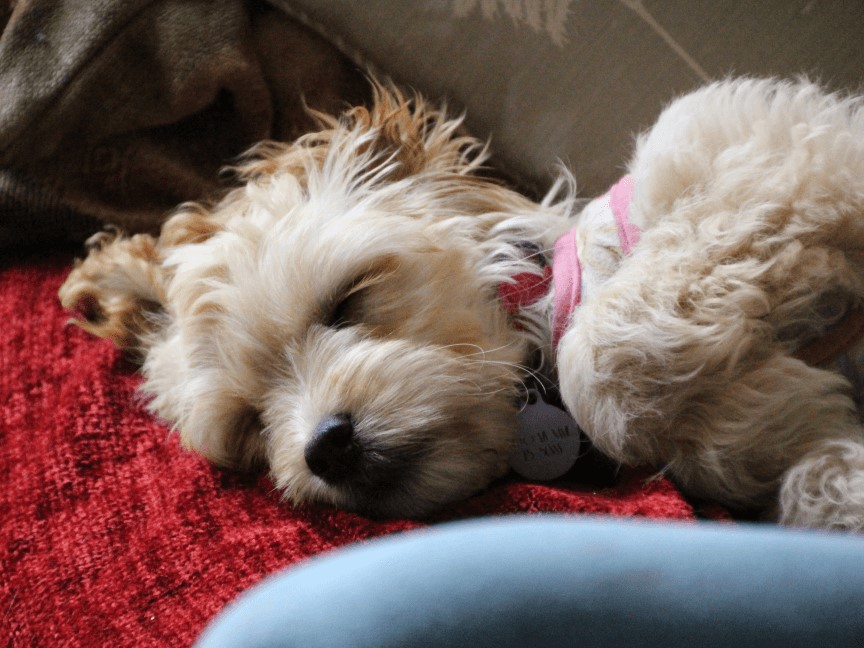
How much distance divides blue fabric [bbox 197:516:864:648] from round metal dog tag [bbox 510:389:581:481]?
60cm

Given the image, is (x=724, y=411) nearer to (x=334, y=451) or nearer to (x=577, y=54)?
(x=334, y=451)

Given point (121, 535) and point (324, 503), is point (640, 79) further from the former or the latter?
point (121, 535)

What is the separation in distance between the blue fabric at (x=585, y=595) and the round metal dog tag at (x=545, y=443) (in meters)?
0.60

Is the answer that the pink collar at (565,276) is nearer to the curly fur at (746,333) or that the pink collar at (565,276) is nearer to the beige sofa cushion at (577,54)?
the curly fur at (746,333)

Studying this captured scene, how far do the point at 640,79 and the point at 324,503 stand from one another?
98 centimetres

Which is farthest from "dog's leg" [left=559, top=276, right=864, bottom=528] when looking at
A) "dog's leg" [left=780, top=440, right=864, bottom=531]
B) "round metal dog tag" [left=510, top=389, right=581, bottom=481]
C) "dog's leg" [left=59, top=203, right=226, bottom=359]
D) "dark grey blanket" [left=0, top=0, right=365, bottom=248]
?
"dark grey blanket" [left=0, top=0, right=365, bottom=248]

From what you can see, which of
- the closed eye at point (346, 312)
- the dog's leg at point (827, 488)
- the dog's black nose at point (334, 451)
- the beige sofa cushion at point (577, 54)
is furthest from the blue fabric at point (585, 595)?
the beige sofa cushion at point (577, 54)

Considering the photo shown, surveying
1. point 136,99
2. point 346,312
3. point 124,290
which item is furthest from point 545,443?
point 136,99

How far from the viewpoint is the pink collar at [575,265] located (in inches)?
44.2

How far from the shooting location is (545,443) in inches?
45.4

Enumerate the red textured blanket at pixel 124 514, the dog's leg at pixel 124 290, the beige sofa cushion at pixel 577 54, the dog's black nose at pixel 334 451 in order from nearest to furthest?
the red textured blanket at pixel 124 514
the dog's black nose at pixel 334 451
the beige sofa cushion at pixel 577 54
the dog's leg at pixel 124 290

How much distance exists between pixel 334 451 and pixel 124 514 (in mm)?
358

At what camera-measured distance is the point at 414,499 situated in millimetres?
1103

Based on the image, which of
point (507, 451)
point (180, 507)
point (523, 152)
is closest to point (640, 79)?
point (523, 152)
